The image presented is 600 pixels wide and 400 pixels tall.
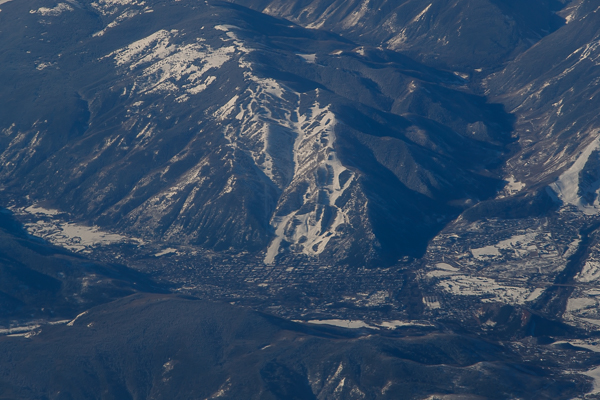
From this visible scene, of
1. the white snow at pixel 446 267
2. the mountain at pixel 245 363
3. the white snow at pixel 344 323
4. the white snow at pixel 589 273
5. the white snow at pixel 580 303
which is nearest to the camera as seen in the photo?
the mountain at pixel 245 363

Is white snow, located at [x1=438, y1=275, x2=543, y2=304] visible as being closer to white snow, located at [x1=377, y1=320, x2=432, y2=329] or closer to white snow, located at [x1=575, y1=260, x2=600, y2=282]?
white snow, located at [x1=575, y1=260, x2=600, y2=282]

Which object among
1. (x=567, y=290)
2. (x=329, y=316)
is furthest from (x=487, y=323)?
(x=329, y=316)

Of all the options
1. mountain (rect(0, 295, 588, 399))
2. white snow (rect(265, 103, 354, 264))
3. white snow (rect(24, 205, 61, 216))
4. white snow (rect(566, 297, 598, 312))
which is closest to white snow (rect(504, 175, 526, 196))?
white snow (rect(265, 103, 354, 264))

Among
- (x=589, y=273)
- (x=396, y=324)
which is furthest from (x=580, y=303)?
(x=396, y=324)

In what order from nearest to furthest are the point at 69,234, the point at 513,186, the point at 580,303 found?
the point at 580,303
the point at 69,234
the point at 513,186

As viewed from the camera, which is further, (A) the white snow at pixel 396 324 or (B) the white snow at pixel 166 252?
(B) the white snow at pixel 166 252

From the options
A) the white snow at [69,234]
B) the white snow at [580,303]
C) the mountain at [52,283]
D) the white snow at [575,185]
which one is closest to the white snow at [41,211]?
the white snow at [69,234]

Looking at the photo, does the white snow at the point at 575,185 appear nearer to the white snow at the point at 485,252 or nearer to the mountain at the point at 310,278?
the mountain at the point at 310,278

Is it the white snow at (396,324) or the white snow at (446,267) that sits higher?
the white snow at (446,267)

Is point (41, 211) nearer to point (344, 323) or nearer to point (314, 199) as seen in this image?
point (314, 199)
